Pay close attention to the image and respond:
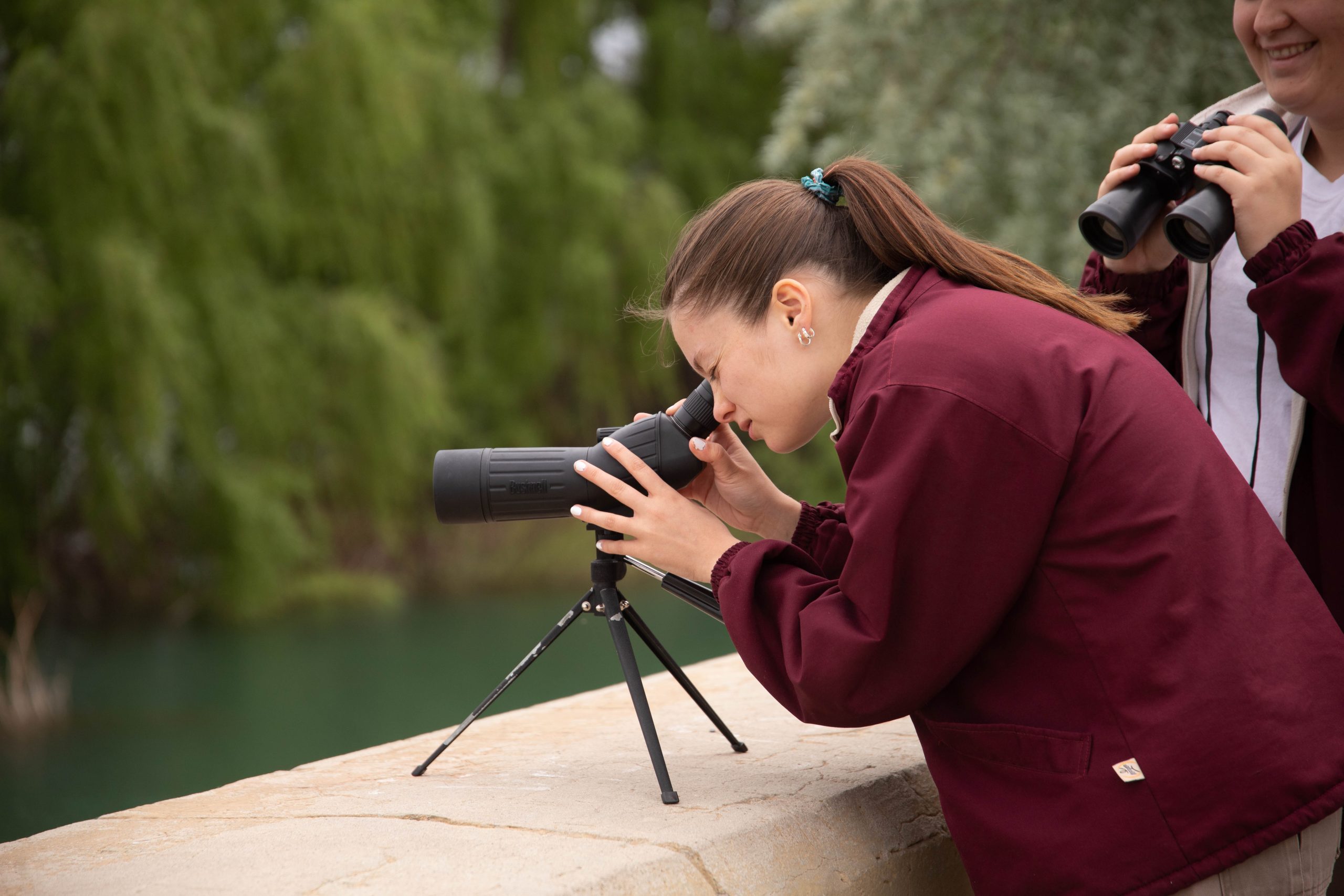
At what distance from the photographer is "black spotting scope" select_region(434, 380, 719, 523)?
4.73ft

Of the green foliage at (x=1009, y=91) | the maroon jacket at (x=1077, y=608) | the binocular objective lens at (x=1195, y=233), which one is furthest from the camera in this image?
the green foliage at (x=1009, y=91)

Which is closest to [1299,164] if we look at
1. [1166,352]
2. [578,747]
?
[1166,352]

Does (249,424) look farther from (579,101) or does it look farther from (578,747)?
(578,747)

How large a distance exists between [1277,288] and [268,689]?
6327mm

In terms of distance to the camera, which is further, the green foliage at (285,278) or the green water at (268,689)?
the green foliage at (285,278)

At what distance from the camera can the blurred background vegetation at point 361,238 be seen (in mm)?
3781

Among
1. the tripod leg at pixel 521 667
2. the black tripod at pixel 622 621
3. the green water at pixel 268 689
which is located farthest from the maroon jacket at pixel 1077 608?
the green water at pixel 268 689

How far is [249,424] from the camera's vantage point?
6516mm

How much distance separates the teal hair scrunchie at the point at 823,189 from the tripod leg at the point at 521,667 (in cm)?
56

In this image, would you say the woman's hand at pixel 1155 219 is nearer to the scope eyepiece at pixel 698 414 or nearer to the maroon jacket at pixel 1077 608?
the maroon jacket at pixel 1077 608

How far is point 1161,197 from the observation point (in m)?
1.43

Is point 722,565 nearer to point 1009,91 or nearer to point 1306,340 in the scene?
point 1306,340

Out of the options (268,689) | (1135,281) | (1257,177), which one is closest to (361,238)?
(268,689)

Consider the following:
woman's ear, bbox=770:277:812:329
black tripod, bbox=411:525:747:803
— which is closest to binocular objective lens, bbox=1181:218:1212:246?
woman's ear, bbox=770:277:812:329
